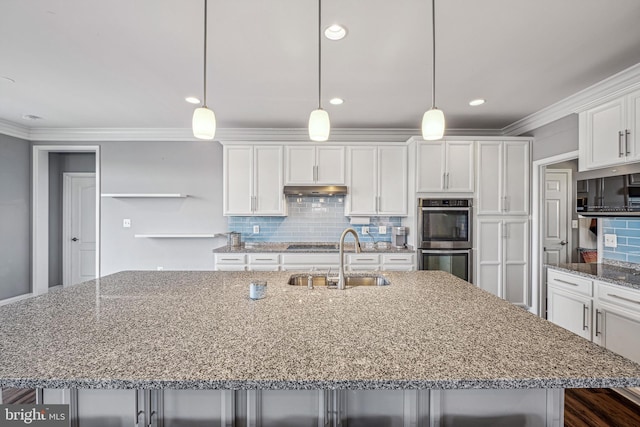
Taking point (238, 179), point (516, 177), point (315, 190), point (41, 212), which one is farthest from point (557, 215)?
point (41, 212)

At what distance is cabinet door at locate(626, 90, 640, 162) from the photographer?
2.16 meters

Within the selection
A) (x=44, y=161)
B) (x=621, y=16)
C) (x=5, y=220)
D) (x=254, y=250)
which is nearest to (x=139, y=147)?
(x=44, y=161)

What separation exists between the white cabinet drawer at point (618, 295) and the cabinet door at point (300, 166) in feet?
9.80

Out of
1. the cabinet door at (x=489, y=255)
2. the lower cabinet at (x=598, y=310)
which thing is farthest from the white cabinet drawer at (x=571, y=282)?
the cabinet door at (x=489, y=255)

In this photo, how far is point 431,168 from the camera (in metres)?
3.57

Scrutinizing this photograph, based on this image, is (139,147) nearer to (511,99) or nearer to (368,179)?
(368,179)

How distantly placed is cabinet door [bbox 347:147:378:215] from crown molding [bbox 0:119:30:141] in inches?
183

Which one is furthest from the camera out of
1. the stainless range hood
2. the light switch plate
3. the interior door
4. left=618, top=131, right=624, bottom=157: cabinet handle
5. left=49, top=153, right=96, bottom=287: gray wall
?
left=49, top=153, right=96, bottom=287: gray wall

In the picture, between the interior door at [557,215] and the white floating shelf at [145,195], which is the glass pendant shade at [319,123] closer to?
the white floating shelf at [145,195]

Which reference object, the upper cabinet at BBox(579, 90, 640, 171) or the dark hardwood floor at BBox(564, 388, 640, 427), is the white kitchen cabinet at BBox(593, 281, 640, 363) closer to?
the dark hardwood floor at BBox(564, 388, 640, 427)

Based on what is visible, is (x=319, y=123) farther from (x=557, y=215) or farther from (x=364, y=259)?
(x=557, y=215)

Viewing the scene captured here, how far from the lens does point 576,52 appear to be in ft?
6.95

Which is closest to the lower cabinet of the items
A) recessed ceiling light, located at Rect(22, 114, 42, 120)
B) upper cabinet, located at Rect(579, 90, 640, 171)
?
upper cabinet, located at Rect(579, 90, 640, 171)

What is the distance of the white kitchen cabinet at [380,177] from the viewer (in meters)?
3.80
